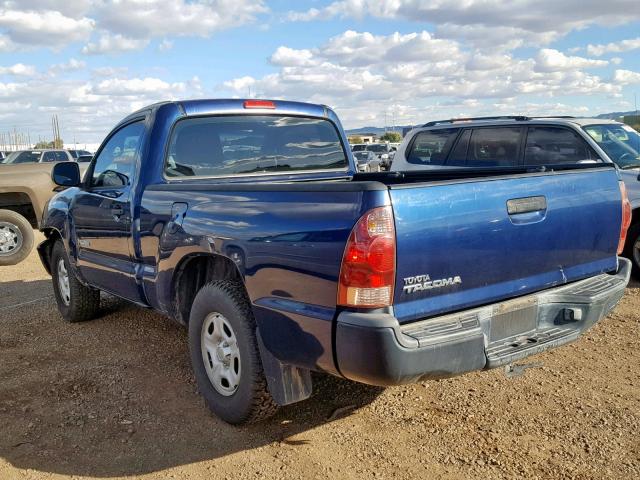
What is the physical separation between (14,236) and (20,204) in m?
0.81

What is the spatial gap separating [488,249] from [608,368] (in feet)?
6.90

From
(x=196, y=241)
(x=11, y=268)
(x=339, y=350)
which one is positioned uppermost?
(x=196, y=241)

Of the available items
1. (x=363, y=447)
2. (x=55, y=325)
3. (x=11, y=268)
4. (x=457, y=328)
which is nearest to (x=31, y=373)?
(x=55, y=325)

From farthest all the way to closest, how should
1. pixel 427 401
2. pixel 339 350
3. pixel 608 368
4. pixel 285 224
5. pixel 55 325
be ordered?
pixel 55 325, pixel 608 368, pixel 427 401, pixel 285 224, pixel 339 350

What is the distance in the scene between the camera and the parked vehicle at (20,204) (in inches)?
385

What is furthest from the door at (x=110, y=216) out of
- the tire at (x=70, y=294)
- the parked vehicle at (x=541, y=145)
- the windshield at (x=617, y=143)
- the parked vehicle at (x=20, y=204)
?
the windshield at (x=617, y=143)

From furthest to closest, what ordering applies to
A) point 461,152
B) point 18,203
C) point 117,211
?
point 18,203
point 461,152
point 117,211

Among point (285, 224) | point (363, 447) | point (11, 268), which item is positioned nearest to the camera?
point (285, 224)

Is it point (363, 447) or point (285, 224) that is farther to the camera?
point (363, 447)

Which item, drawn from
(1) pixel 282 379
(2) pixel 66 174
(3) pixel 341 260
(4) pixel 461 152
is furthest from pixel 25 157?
(3) pixel 341 260

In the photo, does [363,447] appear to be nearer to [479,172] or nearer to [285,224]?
[285,224]

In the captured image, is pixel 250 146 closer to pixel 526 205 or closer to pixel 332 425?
pixel 332 425

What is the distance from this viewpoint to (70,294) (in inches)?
232

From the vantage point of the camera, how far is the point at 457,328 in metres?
2.91
